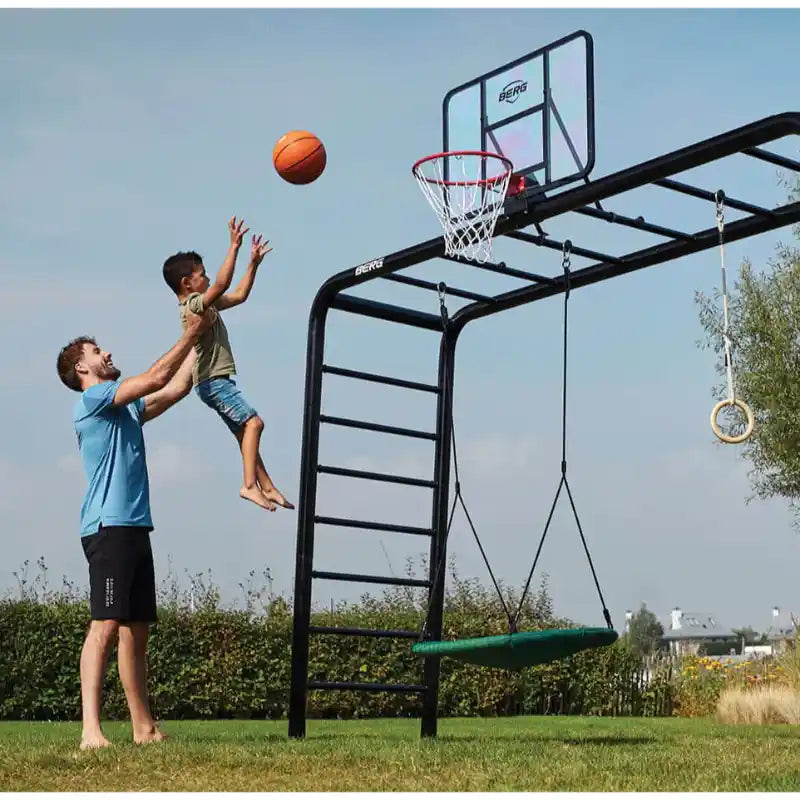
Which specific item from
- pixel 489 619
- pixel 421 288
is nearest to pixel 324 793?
pixel 421 288

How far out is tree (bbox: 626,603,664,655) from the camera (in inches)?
556

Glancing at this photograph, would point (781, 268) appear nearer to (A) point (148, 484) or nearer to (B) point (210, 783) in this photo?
(A) point (148, 484)

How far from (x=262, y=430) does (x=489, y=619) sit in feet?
20.4

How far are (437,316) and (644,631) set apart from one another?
35.5ft

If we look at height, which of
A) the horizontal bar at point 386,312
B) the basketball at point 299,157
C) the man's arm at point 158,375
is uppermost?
the basketball at point 299,157

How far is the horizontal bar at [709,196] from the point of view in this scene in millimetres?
6902

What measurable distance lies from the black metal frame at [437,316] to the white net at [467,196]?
0.38 ft

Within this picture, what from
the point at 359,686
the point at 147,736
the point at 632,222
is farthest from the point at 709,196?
the point at 147,736

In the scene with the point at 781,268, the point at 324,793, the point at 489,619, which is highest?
the point at 781,268

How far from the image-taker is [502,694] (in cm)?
1266

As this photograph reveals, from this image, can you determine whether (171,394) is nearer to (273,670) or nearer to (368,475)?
(368,475)

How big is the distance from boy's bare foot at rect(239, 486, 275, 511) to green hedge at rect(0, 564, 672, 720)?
4451mm

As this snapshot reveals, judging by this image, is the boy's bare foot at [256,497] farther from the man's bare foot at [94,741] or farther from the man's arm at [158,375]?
the man's bare foot at [94,741]

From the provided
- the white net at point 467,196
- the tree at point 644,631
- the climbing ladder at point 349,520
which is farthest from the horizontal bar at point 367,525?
the tree at point 644,631
